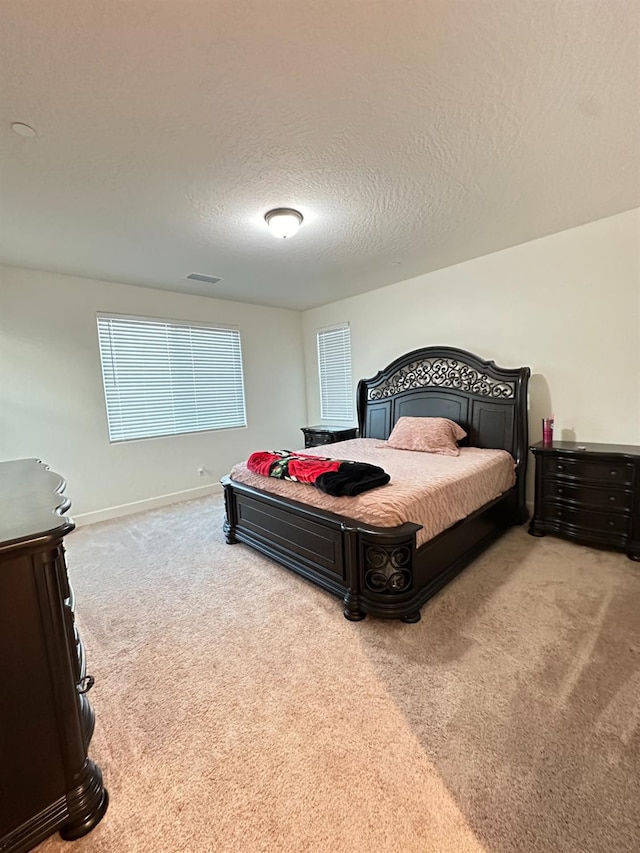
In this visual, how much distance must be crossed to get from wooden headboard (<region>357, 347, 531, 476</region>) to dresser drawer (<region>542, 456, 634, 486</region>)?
0.33 metres

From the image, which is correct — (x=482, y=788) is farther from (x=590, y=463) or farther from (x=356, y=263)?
(x=356, y=263)

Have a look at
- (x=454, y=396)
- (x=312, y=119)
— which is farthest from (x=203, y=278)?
(x=454, y=396)

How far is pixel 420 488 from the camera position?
2.33 meters

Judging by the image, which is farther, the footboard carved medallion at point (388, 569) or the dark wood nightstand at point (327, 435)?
the dark wood nightstand at point (327, 435)

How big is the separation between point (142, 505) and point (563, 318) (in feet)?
16.0

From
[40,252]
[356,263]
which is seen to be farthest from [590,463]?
[40,252]

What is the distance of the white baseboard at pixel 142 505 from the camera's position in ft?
13.1

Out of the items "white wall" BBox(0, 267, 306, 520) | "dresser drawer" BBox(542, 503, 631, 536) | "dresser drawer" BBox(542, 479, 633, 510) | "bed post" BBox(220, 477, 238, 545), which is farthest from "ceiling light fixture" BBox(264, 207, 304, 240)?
"dresser drawer" BBox(542, 503, 631, 536)

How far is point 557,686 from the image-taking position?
161cm

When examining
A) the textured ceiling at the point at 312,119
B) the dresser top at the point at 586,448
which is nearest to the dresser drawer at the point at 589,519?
the dresser top at the point at 586,448

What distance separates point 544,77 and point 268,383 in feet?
14.7

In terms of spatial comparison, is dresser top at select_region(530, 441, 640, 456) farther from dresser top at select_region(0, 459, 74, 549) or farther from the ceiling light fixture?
dresser top at select_region(0, 459, 74, 549)

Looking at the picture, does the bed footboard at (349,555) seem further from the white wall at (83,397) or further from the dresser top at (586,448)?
the white wall at (83,397)

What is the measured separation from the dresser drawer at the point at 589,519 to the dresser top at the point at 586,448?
19.0 inches
